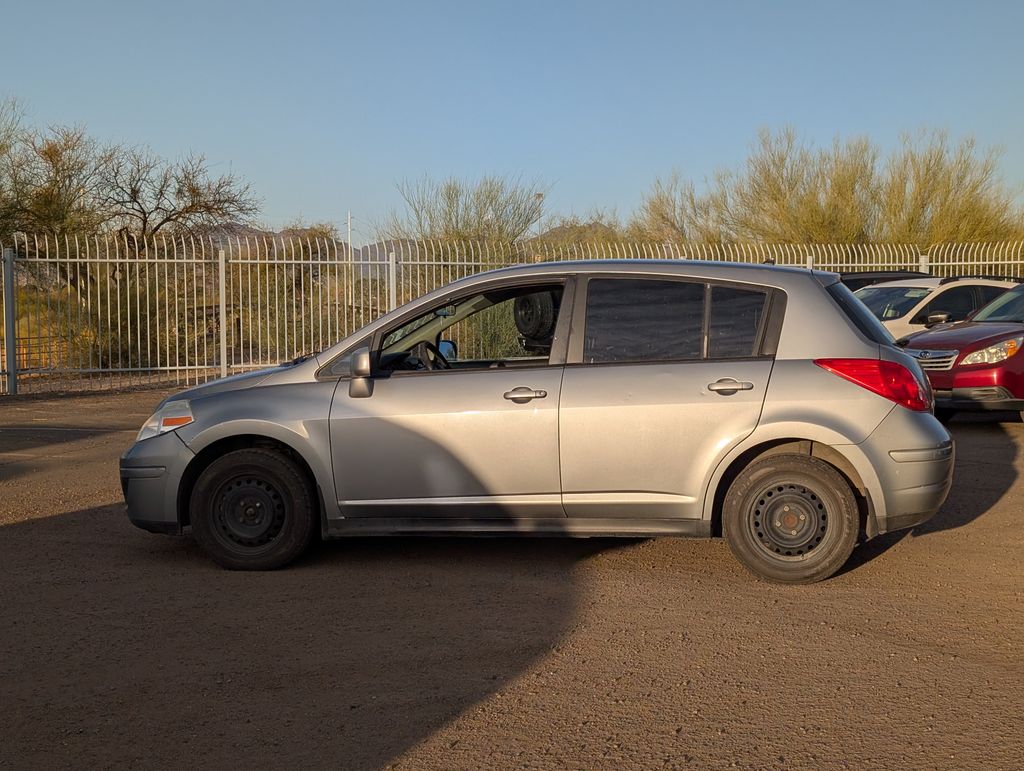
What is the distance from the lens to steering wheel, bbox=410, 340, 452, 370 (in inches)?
266

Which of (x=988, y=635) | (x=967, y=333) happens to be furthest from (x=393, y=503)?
(x=967, y=333)

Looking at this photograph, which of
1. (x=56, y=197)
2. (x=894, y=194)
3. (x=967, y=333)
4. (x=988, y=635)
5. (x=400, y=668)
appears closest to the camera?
(x=400, y=668)

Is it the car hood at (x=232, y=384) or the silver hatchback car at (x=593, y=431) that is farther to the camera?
the car hood at (x=232, y=384)

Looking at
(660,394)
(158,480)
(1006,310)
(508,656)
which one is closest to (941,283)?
(1006,310)

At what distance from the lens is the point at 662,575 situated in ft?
21.2

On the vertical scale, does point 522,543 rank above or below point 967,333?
below

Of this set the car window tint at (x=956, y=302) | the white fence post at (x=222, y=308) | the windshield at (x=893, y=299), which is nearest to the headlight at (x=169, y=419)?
the white fence post at (x=222, y=308)

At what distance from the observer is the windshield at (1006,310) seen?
13.0m

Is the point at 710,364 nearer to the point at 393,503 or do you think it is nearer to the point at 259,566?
the point at 393,503

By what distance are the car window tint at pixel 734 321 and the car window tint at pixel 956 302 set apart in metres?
10.9

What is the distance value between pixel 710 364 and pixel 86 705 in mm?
3519

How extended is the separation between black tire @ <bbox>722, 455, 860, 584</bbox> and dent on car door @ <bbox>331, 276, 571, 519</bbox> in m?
1.01

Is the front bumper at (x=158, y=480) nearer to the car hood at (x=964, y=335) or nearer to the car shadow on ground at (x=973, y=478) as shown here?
the car shadow on ground at (x=973, y=478)

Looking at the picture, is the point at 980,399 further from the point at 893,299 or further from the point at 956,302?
the point at 893,299
